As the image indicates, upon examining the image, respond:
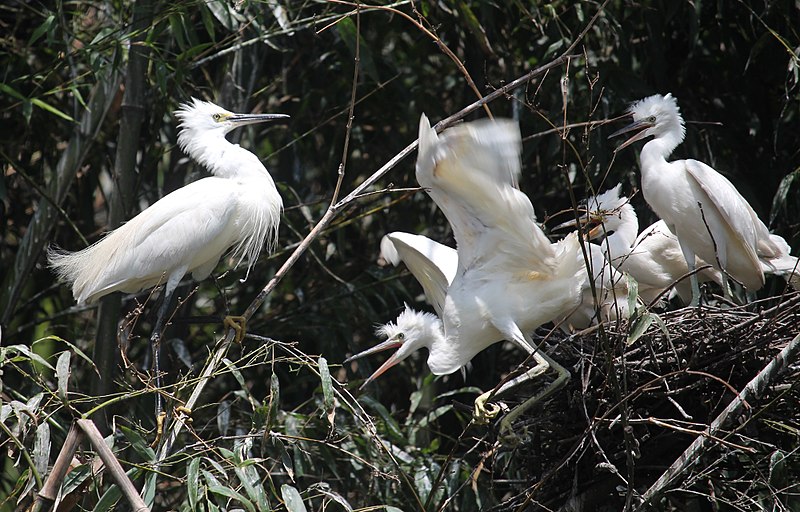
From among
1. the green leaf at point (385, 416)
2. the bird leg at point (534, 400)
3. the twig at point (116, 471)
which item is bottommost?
the green leaf at point (385, 416)

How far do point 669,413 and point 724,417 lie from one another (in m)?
0.65

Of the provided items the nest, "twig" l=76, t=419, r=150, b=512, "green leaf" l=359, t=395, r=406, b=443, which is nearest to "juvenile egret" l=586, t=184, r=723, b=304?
the nest

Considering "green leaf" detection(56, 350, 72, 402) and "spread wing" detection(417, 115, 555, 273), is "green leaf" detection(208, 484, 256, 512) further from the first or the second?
"spread wing" detection(417, 115, 555, 273)

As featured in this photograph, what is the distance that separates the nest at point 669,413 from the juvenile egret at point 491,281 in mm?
133

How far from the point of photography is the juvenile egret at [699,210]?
3371 mm

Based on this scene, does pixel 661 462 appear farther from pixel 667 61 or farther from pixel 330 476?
pixel 667 61

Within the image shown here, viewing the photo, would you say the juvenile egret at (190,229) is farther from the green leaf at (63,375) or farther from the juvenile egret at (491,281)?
the green leaf at (63,375)

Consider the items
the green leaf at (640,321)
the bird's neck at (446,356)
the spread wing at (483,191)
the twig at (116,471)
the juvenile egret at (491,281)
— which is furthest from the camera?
the bird's neck at (446,356)

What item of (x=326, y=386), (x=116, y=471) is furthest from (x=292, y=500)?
(x=116, y=471)

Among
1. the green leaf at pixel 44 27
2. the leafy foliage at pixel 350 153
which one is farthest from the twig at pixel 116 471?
the green leaf at pixel 44 27

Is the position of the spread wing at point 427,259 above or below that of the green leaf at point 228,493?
below

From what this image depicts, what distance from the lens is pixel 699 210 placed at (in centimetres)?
343

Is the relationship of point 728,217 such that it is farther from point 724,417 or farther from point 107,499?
Result: point 107,499

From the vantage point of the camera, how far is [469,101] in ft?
15.1
